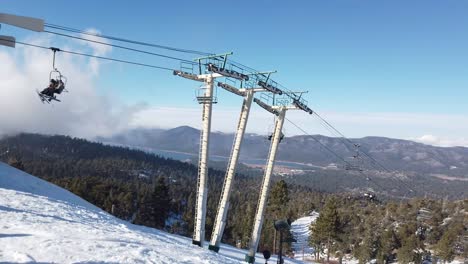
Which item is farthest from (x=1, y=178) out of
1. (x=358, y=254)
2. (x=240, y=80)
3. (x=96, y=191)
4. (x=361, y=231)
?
(x=361, y=231)

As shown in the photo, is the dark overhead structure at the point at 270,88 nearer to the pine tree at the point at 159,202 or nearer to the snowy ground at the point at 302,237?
the pine tree at the point at 159,202

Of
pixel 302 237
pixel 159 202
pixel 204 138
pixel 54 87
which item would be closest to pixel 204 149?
pixel 204 138

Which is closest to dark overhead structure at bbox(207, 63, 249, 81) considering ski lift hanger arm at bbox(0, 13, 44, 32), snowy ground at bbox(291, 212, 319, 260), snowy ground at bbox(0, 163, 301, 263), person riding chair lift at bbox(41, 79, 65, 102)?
person riding chair lift at bbox(41, 79, 65, 102)

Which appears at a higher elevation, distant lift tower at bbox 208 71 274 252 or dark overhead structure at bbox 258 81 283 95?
dark overhead structure at bbox 258 81 283 95

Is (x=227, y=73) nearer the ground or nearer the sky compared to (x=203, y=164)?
nearer the sky

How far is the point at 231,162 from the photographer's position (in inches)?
1163

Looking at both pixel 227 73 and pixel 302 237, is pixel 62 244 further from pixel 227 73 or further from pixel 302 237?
pixel 302 237

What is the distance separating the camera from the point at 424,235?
267 ft

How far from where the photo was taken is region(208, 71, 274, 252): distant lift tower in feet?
93.9

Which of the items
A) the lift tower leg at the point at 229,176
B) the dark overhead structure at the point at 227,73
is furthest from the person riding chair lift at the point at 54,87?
the lift tower leg at the point at 229,176

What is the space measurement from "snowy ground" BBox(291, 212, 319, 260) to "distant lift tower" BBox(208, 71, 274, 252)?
59918 millimetres

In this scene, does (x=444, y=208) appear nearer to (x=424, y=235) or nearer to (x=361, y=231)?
(x=424, y=235)

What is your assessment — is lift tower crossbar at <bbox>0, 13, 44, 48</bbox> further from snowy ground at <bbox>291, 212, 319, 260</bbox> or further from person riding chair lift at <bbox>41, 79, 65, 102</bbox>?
snowy ground at <bbox>291, 212, 319, 260</bbox>

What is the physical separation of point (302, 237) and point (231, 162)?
266 ft
